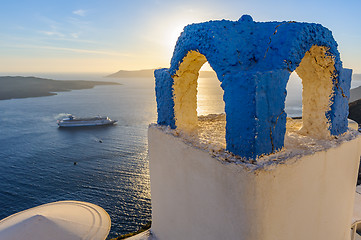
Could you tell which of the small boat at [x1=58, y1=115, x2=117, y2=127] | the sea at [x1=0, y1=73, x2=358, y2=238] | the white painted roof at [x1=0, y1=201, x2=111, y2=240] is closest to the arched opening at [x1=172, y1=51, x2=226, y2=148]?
the white painted roof at [x1=0, y1=201, x2=111, y2=240]

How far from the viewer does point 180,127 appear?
4.41 m

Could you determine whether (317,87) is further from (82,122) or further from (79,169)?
(82,122)

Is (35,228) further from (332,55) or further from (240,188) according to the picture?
(332,55)

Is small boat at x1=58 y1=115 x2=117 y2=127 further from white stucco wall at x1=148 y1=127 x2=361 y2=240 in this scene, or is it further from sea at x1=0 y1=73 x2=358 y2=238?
white stucco wall at x1=148 y1=127 x2=361 y2=240

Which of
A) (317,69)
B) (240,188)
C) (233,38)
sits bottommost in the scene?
(240,188)

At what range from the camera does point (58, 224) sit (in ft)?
29.3

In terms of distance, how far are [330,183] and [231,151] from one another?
5.82ft

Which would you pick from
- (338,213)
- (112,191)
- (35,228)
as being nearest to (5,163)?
(112,191)

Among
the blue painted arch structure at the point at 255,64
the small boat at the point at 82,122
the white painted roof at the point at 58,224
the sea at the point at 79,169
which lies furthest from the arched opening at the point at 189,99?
the small boat at the point at 82,122

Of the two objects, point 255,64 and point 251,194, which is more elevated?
point 255,64

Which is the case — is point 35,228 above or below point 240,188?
below

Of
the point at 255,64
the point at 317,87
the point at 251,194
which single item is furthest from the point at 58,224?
the point at 317,87

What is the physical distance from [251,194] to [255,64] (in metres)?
1.67

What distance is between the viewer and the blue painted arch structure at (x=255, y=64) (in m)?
→ 2.75
